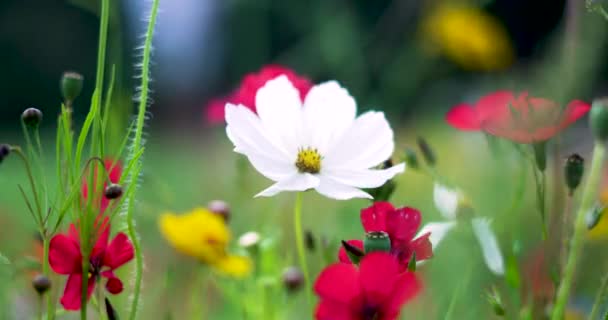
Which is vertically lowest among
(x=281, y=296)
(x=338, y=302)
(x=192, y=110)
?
(x=192, y=110)

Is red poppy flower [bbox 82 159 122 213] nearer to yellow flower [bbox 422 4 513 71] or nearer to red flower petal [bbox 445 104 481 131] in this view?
red flower petal [bbox 445 104 481 131]

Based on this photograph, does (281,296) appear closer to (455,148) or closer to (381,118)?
(381,118)

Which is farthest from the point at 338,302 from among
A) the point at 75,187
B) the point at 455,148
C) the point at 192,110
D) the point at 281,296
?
the point at 192,110

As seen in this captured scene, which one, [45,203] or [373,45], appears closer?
[45,203]

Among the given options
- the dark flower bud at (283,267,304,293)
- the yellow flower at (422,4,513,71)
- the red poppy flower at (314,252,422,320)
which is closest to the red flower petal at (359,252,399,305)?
the red poppy flower at (314,252,422,320)

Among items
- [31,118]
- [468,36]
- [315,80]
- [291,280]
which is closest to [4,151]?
[31,118]
